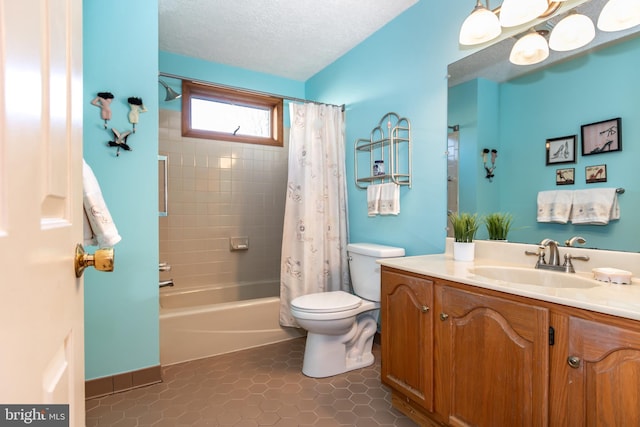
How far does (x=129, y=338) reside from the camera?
1836 mm

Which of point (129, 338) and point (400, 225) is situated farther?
point (400, 225)

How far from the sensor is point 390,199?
2.23 meters

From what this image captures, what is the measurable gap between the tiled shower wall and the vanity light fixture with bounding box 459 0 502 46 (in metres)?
2.07

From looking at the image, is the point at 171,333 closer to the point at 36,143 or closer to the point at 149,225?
the point at 149,225

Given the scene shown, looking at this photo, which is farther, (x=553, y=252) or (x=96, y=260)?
(x=553, y=252)

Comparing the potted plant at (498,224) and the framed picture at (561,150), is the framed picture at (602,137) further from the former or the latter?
the potted plant at (498,224)

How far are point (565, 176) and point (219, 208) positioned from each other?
8.47 feet

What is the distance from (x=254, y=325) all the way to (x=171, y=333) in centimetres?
57

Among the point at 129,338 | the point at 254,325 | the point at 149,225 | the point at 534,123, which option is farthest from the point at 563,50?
the point at 129,338

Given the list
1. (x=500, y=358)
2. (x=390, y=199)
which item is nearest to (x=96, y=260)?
(x=500, y=358)

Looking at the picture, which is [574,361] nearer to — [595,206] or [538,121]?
[595,206]

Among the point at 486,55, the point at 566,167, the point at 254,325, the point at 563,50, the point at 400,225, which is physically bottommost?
the point at 254,325

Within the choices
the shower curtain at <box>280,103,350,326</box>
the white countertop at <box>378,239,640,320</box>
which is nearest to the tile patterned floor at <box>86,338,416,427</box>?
the shower curtain at <box>280,103,350,326</box>

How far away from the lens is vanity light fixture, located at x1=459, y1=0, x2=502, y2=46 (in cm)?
155
